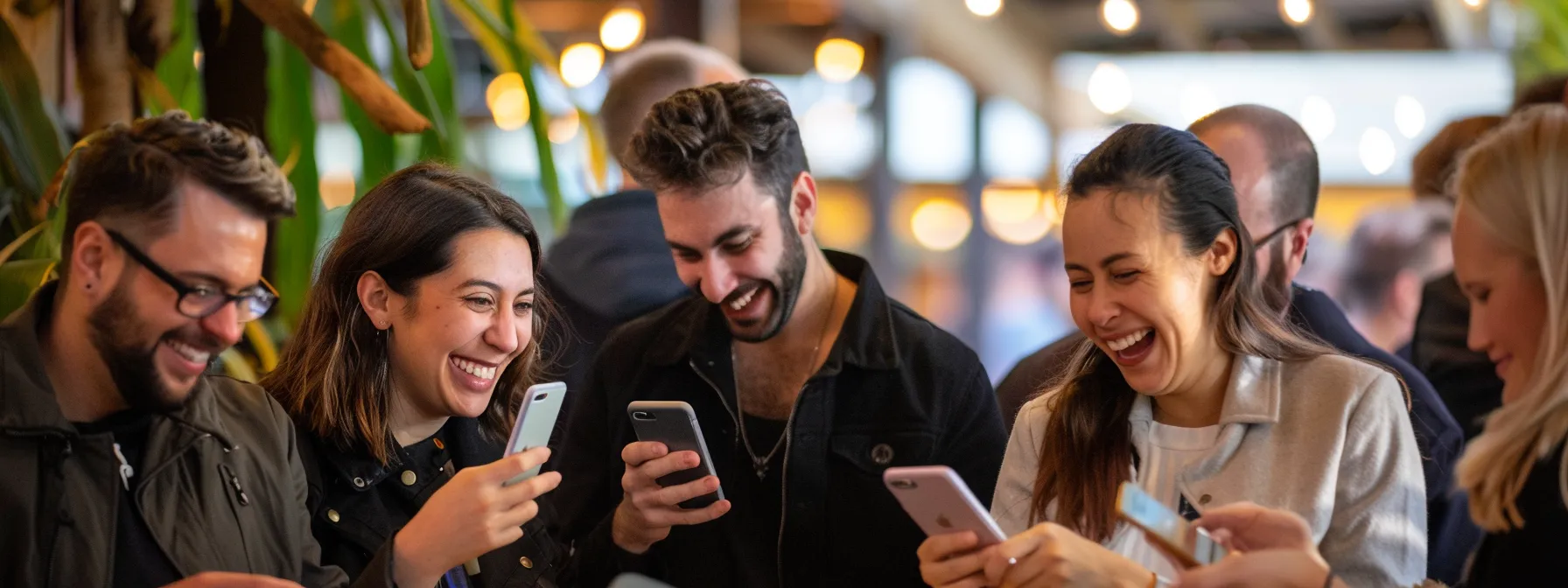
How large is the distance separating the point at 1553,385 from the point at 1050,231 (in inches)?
426

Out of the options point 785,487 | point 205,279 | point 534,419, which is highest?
point 205,279

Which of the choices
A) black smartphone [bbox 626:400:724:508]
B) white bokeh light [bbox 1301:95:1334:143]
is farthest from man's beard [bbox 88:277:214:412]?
white bokeh light [bbox 1301:95:1334:143]

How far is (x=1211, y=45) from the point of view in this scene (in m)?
10.7

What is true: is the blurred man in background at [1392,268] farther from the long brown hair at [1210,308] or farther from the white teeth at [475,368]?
the white teeth at [475,368]

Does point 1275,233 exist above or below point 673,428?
above

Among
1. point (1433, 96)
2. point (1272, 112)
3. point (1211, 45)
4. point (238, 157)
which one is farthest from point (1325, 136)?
point (238, 157)

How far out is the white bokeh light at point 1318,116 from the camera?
9.19 metres

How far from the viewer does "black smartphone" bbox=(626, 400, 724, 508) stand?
215 cm

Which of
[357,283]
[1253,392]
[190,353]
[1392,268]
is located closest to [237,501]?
[190,353]

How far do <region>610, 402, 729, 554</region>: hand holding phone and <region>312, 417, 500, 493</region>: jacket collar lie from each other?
0.25 metres

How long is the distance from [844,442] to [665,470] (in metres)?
0.36

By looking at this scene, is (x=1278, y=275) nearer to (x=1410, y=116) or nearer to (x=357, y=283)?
(x=357, y=283)

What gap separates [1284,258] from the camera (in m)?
2.77

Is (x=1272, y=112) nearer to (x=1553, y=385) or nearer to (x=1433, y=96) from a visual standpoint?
(x=1553, y=385)
